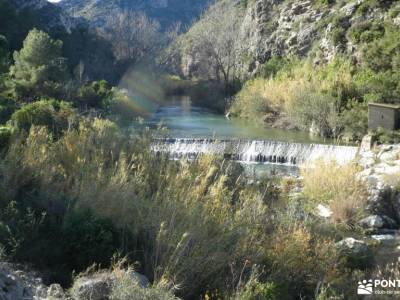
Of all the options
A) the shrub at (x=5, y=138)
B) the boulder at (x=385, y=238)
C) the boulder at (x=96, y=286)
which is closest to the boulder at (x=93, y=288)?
the boulder at (x=96, y=286)

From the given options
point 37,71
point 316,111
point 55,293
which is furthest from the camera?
point 37,71

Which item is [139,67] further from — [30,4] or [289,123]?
[289,123]

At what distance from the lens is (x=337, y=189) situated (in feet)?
28.3

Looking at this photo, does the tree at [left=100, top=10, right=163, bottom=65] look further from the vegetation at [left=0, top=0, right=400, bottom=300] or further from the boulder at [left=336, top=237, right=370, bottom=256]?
the boulder at [left=336, top=237, right=370, bottom=256]

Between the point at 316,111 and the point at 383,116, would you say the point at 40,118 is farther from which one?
the point at 316,111

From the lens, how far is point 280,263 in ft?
15.8

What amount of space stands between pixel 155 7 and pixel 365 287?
105309 millimetres

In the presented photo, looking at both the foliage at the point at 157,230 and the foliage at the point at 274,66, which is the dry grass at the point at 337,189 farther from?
the foliage at the point at 274,66

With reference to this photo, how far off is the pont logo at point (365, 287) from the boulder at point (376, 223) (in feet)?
10.9

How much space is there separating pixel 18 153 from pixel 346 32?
21462mm

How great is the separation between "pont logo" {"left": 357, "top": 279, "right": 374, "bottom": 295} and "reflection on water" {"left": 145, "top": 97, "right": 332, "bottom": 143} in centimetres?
1128

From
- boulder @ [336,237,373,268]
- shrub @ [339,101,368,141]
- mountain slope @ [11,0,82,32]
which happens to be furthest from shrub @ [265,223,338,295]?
mountain slope @ [11,0,82,32]

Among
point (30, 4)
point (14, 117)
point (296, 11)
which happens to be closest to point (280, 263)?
point (14, 117)

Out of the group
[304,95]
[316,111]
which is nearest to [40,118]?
[316,111]
